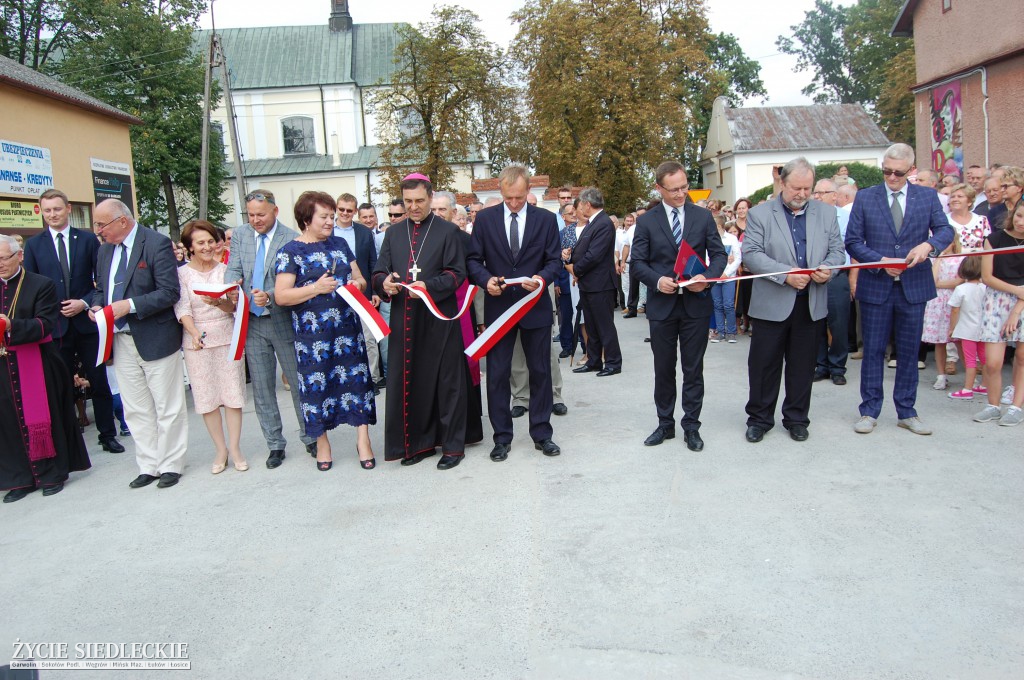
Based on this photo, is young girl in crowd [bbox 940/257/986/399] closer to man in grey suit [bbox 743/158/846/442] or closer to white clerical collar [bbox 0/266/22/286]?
man in grey suit [bbox 743/158/846/442]

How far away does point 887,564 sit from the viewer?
385 centimetres

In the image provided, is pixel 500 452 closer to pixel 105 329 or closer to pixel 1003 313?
pixel 105 329

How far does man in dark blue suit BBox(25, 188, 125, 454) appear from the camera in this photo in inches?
275

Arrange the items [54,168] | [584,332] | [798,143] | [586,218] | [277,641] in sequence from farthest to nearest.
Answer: [798,143], [54,168], [584,332], [586,218], [277,641]

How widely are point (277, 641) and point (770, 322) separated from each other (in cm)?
419

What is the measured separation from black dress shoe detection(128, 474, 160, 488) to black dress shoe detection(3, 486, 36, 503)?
0.73m

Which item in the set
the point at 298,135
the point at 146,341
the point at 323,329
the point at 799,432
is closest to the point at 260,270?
the point at 323,329

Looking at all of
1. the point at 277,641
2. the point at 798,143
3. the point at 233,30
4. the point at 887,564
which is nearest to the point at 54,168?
the point at 277,641

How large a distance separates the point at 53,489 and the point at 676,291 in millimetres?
4995

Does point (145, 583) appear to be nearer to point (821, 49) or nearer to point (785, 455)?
point (785, 455)

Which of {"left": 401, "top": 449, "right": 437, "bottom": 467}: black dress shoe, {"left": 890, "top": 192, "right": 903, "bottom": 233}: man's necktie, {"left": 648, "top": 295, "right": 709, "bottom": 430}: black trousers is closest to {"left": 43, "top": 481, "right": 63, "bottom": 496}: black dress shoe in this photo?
{"left": 401, "top": 449, "right": 437, "bottom": 467}: black dress shoe

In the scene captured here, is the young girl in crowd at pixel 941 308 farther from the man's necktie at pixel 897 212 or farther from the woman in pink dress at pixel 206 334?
the woman in pink dress at pixel 206 334

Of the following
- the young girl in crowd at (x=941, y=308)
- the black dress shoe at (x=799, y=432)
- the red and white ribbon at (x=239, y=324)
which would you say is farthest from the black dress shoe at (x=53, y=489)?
the young girl in crowd at (x=941, y=308)

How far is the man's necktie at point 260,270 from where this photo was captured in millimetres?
6234
